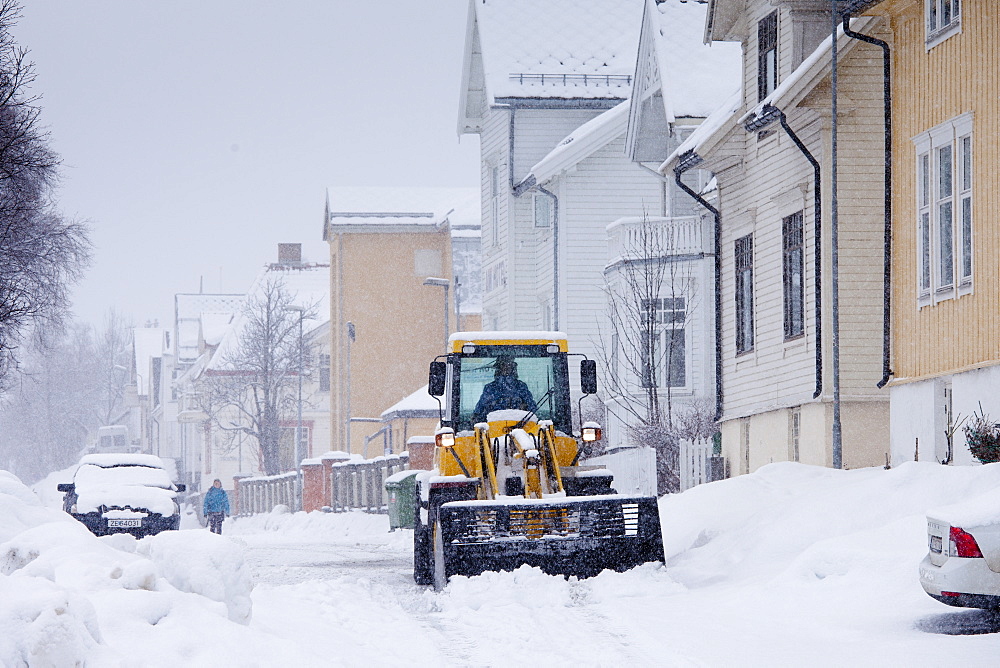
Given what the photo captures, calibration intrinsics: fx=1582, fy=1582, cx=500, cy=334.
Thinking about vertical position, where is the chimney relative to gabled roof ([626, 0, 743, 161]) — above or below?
below

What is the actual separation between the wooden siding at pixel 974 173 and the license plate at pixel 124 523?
1308 cm

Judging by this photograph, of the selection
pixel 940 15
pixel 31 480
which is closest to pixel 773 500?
pixel 940 15

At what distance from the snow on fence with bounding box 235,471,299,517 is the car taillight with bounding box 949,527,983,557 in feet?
143

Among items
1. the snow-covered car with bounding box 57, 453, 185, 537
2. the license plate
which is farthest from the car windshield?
the license plate

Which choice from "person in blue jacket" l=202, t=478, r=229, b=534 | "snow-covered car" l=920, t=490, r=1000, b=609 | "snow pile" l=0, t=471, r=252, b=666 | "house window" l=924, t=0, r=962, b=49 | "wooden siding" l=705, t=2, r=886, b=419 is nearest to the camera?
"snow pile" l=0, t=471, r=252, b=666

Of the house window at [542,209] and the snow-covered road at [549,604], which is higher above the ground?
the house window at [542,209]

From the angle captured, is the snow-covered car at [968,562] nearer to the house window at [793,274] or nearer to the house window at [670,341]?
the house window at [793,274]

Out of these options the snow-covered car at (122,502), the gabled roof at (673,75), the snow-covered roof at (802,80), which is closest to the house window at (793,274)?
the snow-covered roof at (802,80)

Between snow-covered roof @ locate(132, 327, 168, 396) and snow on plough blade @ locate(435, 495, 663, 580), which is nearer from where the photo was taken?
snow on plough blade @ locate(435, 495, 663, 580)

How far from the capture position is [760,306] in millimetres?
24672

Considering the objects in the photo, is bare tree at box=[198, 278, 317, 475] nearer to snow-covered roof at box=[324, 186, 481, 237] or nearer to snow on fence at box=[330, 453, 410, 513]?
snow-covered roof at box=[324, 186, 481, 237]

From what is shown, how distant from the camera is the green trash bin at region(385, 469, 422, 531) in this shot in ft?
110

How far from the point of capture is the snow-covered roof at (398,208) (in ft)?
201

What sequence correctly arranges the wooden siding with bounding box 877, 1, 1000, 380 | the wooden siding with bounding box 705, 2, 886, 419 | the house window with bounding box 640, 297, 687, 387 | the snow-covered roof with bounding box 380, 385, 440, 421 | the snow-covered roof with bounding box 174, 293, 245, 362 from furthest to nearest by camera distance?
1. the snow-covered roof with bounding box 174, 293, 245, 362
2. the snow-covered roof with bounding box 380, 385, 440, 421
3. the house window with bounding box 640, 297, 687, 387
4. the wooden siding with bounding box 705, 2, 886, 419
5. the wooden siding with bounding box 877, 1, 1000, 380
